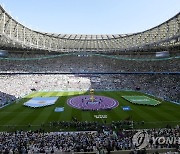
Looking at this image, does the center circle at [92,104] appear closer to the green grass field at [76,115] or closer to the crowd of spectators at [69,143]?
the green grass field at [76,115]

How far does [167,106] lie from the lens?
4519 centimetres

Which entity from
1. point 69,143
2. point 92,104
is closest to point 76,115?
point 92,104

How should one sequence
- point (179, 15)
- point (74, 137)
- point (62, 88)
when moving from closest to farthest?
point (74, 137) < point (179, 15) < point (62, 88)

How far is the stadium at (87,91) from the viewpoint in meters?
23.4

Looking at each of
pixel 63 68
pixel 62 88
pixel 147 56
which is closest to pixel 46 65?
pixel 63 68

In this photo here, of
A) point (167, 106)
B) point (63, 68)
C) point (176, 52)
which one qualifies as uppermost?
point (176, 52)

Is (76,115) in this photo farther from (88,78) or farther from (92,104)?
(88,78)

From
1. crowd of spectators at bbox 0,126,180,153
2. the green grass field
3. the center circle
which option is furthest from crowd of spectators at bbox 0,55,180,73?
crowd of spectators at bbox 0,126,180,153

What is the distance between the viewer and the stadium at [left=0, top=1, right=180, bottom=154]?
23422 millimetres

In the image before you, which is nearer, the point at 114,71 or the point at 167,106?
the point at 167,106

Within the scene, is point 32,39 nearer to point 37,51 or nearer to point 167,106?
point 37,51

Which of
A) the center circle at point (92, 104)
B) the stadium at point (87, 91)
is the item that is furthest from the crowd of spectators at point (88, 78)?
the center circle at point (92, 104)

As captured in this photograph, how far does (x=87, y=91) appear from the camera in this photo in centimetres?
6475

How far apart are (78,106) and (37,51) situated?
4880 centimetres
